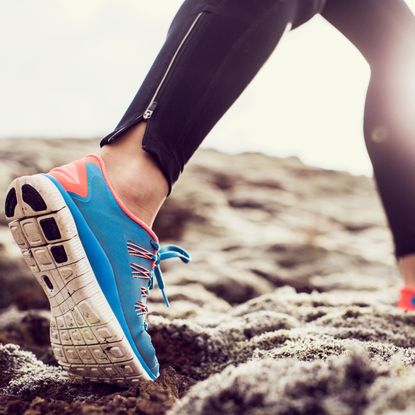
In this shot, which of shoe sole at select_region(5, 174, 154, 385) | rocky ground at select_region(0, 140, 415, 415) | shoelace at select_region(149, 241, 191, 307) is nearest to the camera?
rocky ground at select_region(0, 140, 415, 415)

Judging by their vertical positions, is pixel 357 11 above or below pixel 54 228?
above

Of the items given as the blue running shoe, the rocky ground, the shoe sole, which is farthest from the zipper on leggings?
the rocky ground

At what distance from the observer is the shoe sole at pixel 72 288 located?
1.20 m

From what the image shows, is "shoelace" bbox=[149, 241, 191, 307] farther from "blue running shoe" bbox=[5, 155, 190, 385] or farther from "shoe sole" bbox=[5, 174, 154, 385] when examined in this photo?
"shoe sole" bbox=[5, 174, 154, 385]

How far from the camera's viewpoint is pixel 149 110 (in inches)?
50.0

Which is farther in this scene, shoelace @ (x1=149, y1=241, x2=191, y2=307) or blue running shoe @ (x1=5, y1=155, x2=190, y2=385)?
shoelace @ (x1=149, y1=241, x2=191, y2=307)

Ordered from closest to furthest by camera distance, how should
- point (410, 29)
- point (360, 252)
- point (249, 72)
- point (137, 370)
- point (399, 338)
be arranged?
point (137, 370), point (249, 72), point (399, 338), point (410, 29), point (360, 252)

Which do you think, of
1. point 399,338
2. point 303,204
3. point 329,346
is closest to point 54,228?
point 329,346

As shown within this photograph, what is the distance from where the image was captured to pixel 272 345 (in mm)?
1564

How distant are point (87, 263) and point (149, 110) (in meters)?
0.37

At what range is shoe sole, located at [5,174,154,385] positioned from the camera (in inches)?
47.4

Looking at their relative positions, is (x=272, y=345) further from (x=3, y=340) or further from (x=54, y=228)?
(x=3, y=340)

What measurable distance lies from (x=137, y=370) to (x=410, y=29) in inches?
54.0

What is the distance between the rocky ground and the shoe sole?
73 mm
